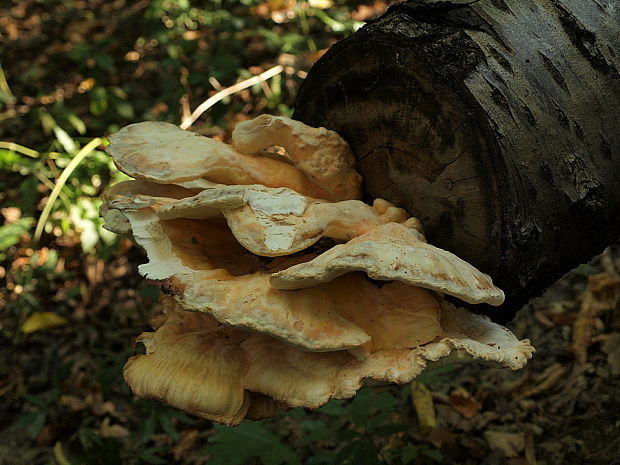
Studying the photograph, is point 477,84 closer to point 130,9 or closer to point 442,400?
point 442,400

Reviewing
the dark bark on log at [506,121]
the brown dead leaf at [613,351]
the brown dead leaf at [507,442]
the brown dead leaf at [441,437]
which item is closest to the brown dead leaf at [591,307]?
the brown dead leaf at [613,351]

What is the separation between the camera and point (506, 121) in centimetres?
170

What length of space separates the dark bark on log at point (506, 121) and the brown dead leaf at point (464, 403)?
193cm

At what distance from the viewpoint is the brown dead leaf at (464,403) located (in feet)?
12.2

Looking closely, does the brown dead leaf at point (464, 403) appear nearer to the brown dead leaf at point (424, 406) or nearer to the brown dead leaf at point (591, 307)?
the brown dead leaf at point (424, 406)

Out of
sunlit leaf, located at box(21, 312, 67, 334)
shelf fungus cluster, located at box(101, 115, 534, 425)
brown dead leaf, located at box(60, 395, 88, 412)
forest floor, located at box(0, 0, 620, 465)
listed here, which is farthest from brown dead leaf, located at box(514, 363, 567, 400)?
sunlit leaf, located at box(21, 312, 67, 334)

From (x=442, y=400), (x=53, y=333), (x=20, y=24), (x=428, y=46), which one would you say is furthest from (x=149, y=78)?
(x=428, y=46)

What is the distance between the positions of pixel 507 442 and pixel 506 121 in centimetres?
243

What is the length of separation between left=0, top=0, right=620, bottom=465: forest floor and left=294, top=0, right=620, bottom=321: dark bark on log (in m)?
1.27

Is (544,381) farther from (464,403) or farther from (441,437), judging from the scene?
(441,437)

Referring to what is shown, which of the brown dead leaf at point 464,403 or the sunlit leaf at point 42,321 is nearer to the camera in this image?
the brown dead leaf at point 464,403

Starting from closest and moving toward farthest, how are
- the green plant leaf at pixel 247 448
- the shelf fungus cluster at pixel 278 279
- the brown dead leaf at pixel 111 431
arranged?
the shelf fungus cluster at pixel 278 279, the green plant leaf at pixel 247 448, the brown dead leaf at pixel 111 431

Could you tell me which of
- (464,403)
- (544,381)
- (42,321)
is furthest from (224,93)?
(544,381)

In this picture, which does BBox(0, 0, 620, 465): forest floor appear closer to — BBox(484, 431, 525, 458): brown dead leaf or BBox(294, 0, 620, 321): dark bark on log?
BBox(484, 431, 525, 458): brown dead leaf
